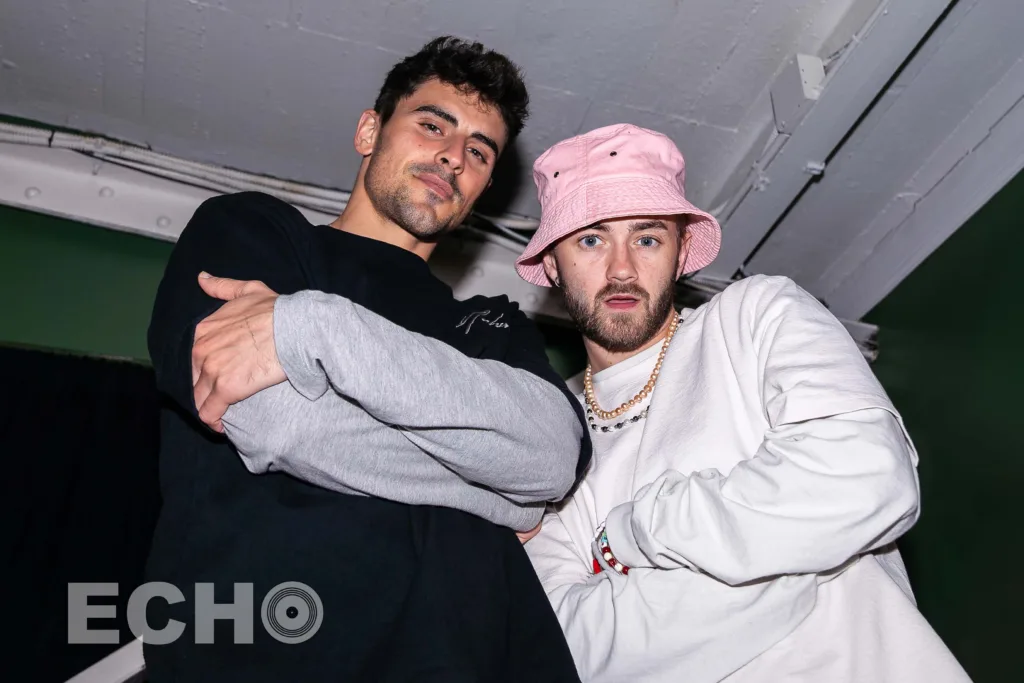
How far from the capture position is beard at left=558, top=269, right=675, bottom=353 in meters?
1.74

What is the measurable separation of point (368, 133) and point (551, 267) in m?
0.51

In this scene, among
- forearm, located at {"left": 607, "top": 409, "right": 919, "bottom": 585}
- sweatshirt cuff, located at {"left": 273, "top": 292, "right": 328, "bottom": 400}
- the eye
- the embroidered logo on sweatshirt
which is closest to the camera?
sweatshirt cuff, located at {"left": 273, "top": 292, "right": 328, "bottom": 400}

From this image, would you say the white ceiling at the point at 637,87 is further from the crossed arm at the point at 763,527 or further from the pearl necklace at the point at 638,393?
the crossed arm at the point at 763,527

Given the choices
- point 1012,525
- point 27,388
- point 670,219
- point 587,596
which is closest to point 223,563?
point 587,596

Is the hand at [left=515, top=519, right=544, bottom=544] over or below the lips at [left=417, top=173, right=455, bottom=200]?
below

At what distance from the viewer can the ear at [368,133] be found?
1969 millimetres

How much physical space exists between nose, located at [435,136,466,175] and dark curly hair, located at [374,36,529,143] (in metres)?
0.19

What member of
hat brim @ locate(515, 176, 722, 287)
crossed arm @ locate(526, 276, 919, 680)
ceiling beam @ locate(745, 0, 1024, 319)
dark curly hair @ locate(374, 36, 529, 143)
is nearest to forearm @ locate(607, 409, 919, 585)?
crossed arm @ locate(526, 276, 919, 680)

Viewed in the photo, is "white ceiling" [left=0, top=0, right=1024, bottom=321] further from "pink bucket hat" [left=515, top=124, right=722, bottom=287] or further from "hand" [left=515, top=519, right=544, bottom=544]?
"hand" [left=515, top=519, right=544, bottom=544]

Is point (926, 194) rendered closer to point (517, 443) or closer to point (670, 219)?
point (670, 219)

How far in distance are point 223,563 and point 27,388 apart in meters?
1.43

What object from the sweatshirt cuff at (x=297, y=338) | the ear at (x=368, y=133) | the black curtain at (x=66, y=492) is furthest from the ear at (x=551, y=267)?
the black curtain at (x=66, y=492)

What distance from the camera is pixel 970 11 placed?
2242mm

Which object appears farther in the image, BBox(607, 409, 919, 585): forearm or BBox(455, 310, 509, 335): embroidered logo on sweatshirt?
BBox(455, 310, 509, 335): embroidered logo on sweatshirt
